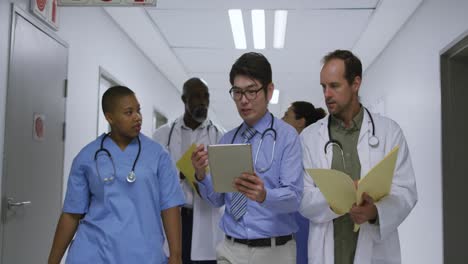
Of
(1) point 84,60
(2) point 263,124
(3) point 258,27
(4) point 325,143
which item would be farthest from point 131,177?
(3) point 258,27

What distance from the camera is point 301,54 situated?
243 inches

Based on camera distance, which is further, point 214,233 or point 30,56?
point 30,56

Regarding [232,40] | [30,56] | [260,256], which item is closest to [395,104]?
[232,40]

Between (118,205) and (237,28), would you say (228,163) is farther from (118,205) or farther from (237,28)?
(237,28)

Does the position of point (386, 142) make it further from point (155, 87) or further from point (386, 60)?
point (155, 87)

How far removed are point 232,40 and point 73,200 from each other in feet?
12.9

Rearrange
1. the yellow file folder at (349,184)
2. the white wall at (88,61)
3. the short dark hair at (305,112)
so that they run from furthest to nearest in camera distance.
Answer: the white wall at (88,61), the short dark hair at (305,112), the yellow file folder at (349,184)

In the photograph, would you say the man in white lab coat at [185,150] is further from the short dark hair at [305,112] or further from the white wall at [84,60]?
the white wall at [84,60]

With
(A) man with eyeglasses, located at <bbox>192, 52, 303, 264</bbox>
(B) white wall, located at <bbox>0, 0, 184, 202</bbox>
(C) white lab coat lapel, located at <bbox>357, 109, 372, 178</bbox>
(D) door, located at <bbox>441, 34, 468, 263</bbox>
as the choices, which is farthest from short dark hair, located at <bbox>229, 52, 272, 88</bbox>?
(D) door, located at <bbox>441, 34, 468, 263</bbox>

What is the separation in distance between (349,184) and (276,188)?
0.80 feet

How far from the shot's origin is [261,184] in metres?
1.57

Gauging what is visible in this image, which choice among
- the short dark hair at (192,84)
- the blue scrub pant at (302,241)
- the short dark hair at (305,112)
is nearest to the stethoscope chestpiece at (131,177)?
the blue scrub pant at (302,241)

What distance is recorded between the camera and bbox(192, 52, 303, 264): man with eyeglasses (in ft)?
5.34

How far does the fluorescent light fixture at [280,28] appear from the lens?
4.67m
